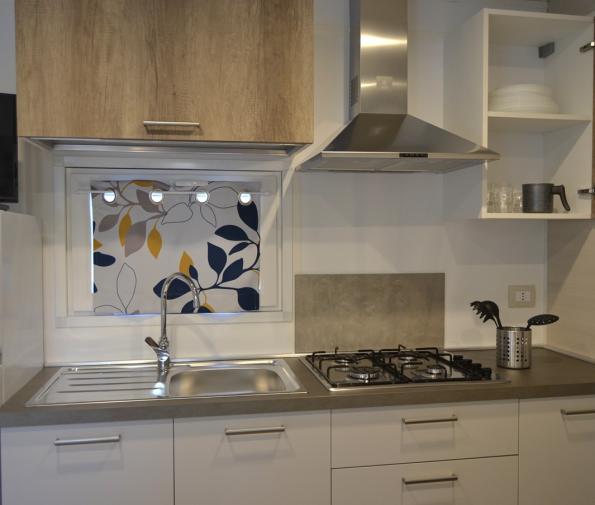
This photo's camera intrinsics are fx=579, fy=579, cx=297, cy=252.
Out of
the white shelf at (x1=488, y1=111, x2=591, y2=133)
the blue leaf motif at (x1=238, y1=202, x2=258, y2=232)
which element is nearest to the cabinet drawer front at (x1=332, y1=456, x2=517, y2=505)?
the blue leaf motif at (x1=238, y1=202, x2=258, y2=232)

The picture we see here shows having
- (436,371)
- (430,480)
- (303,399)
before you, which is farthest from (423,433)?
(303,399)

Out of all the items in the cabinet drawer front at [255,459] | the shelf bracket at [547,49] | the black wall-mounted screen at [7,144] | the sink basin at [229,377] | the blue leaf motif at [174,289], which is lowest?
the cabinet drawer front at [255,459]

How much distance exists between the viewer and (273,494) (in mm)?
1865

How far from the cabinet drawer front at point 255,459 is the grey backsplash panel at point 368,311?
0.60 meters

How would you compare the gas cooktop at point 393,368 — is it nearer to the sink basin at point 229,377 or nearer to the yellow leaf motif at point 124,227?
the sink basin at point 229,377

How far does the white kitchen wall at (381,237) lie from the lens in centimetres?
237

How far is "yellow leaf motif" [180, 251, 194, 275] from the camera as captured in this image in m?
2.36

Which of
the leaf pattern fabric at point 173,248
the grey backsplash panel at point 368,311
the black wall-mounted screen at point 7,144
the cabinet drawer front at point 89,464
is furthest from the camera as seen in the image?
the grey backsplash panel at point 368,311

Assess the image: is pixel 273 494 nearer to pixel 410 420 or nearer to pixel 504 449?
pixel 410 420

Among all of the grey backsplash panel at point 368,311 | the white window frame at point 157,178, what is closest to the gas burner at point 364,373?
the grey backsplash panel at point 368,311

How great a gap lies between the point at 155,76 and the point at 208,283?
33.5 inches

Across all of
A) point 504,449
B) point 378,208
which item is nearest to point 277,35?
point 378,208

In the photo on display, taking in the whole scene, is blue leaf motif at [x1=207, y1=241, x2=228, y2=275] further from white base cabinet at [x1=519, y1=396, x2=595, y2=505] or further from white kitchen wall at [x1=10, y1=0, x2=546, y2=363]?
white base cabinet at [x1=519, y1=396, x2=595, y2=505]

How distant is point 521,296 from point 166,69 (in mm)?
1795
